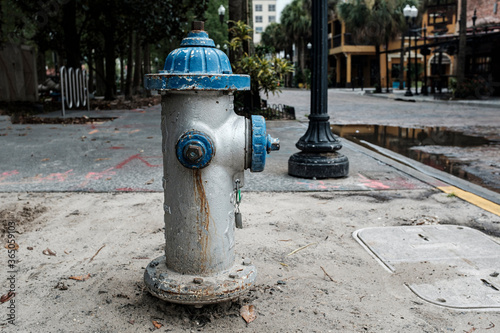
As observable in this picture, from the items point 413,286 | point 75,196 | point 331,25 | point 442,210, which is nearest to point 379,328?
point 413,286

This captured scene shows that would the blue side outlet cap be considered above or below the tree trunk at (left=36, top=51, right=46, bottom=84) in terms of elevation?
below

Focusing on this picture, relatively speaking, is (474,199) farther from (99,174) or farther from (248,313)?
(99,174)

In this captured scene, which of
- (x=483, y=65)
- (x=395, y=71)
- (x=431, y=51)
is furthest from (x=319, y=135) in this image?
(x=395, y=71)

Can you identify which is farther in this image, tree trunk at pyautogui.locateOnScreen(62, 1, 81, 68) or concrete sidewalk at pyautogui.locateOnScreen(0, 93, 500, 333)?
tree trunk at pyautogui.locateOnScreen(62, 1, 81, 68)

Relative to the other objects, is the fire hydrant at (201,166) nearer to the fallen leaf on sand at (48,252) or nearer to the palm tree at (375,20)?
the fallen leaf on sand at (48,252)

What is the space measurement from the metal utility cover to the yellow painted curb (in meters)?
0.81

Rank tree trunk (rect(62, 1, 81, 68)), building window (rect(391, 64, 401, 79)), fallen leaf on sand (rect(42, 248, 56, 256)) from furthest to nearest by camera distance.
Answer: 1. building window (rect(391, 64, 401, 79))
2. tree trunk (rect(62, 1, 81, 68))
3. fallen leaf on sand (rect(42, 248, 56, 256))

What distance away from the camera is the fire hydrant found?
246 centimetres

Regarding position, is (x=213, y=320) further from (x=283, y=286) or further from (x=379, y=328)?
(x=379, y=328)

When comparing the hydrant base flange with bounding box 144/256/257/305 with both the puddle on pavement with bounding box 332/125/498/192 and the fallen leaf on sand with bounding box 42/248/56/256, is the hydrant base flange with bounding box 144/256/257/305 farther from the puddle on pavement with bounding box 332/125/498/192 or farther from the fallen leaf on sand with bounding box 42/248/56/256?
the puddle on pavement with bounding box 332/125/498/192

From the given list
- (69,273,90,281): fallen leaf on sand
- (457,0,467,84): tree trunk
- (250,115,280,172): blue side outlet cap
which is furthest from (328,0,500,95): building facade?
(69,273,90,281): fallen leaf on sand

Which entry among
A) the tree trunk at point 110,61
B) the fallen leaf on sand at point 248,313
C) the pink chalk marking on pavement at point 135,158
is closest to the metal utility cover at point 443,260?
the fallen leaf on sand at point 248,313

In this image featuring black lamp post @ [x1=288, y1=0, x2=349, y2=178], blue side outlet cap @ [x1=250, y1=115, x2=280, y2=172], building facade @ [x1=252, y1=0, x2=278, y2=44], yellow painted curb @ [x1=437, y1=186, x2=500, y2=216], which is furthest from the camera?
building facade @ [x1=252, y1=0, x2=278, y2=44]

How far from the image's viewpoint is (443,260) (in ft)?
10.8
